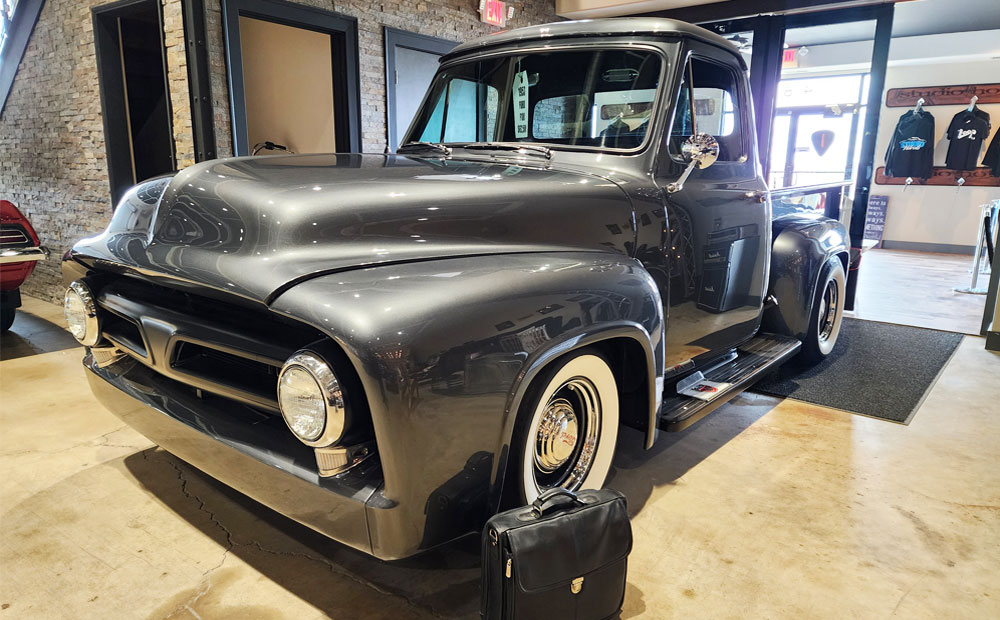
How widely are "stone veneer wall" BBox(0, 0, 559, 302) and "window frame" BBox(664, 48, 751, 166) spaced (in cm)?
335

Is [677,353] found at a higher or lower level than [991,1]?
lower

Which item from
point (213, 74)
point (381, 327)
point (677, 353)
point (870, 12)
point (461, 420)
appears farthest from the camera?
point (870, 12)

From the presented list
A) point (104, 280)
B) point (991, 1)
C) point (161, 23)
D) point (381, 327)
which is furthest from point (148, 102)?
point (991, 1)

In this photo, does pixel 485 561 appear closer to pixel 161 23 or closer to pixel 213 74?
pixel 213 74

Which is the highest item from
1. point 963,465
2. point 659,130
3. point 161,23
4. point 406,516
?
point 161,23

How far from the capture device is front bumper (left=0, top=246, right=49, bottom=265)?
438cm

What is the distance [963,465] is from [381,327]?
Result: 2723mm

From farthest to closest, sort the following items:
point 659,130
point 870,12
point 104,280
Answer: point 870,12
point 659,130
point 104,280

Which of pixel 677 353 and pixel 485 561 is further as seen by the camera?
pixel 677 353

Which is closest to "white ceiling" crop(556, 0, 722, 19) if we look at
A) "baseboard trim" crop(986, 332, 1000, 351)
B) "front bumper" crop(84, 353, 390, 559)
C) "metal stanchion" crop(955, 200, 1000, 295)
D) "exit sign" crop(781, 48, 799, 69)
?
"exit sign" crop(781, 48, 799, 69)

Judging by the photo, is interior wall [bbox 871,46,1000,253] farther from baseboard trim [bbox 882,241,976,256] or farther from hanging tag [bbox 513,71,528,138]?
hanging tag [bbox 513,71,528,138]

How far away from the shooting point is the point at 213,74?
14.5ft

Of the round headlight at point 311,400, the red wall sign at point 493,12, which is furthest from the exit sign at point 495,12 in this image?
the round headlight at point 311,400

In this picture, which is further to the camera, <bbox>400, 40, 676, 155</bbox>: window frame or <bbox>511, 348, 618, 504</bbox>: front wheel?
<bbox>400, 40, 676, 155</bbox>: window frame
